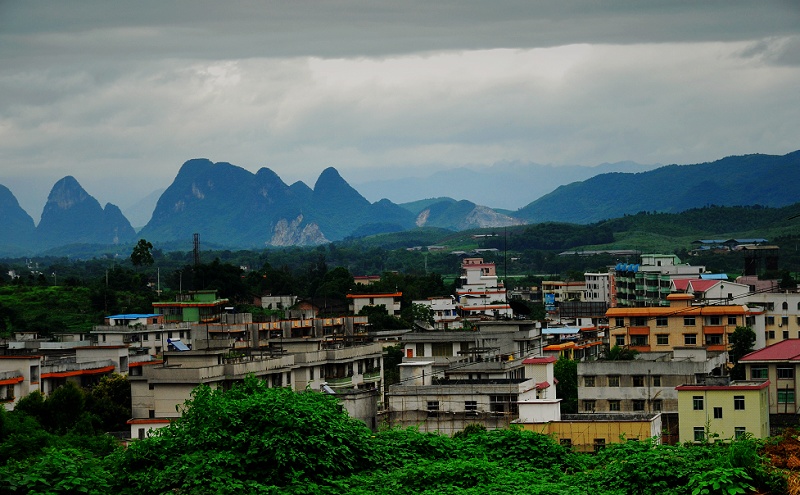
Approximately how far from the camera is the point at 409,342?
39062 mm

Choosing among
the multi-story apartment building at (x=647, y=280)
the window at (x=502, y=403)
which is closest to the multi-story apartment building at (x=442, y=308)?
the multi-story apartment building at (x=647, y=280)

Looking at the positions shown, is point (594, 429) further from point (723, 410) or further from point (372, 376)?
point (372, 376)

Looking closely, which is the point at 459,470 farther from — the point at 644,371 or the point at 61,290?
the point at 61,290

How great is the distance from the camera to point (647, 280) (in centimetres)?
7669

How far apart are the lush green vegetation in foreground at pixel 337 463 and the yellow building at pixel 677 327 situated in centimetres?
2715

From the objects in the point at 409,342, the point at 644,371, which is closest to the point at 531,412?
the point at 644,371

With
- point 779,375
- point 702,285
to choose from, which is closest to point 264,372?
point 779,375

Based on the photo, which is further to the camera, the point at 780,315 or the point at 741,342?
the point at 780,315

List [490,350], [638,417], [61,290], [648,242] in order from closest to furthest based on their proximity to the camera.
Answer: [638,417] → [490,350] → [61,290] → [648,242]

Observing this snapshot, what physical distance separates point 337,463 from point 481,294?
67120mm

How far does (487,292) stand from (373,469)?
67724 mm

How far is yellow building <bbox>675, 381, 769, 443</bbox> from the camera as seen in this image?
26.4 metres

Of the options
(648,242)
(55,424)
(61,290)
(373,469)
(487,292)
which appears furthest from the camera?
(648,242)

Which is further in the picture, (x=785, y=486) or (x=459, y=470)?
(x=459, y=470)
